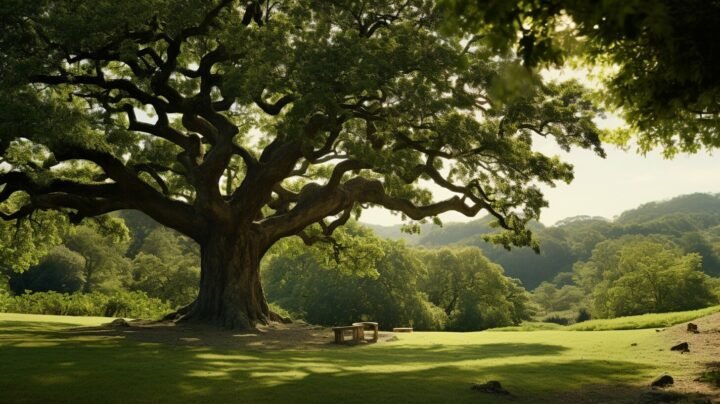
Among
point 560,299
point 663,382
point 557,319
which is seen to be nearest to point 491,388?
point 663,382

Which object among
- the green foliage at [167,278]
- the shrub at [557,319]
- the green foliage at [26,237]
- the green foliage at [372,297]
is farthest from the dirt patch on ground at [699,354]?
the shrub at [557,319]

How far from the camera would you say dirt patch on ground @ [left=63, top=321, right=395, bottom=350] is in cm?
1736

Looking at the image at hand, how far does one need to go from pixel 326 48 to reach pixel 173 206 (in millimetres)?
11568

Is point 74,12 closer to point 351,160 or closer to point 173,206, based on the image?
point 173,206

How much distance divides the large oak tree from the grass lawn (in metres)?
6.00

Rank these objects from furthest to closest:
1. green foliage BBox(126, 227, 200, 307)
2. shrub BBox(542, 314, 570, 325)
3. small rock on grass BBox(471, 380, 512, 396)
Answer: shrub BBox(542, 314, 570, 325) < green foliage BBox(126, 227, 200, 307) < small rock on grass BBox(471, 380, 512, 396)

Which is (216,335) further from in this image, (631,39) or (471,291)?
(471,291)

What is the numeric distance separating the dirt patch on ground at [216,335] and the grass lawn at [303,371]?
0.86 meters

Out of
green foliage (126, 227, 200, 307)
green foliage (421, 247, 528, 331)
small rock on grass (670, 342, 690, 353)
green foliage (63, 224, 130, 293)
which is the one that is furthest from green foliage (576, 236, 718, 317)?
green foliage (63, 224, 130, 293)

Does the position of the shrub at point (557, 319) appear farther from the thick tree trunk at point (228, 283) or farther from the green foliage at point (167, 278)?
the thick tree trunk at point (228, 283)

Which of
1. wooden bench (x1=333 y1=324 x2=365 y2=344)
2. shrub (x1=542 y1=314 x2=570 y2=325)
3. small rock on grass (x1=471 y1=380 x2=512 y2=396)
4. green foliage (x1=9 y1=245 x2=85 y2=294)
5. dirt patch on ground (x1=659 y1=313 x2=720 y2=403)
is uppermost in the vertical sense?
green foliage (x1=9 y1=245 x2=85 y2=294)

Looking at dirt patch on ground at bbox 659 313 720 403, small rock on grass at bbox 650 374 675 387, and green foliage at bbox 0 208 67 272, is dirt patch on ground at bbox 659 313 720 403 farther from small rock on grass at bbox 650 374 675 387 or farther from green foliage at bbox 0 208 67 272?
green foliage at bbox 0 208 67 272

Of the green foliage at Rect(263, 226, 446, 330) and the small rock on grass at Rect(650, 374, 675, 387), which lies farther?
the green foliage at Rect(263, 226, 446, 330)

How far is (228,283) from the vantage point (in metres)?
23.3
